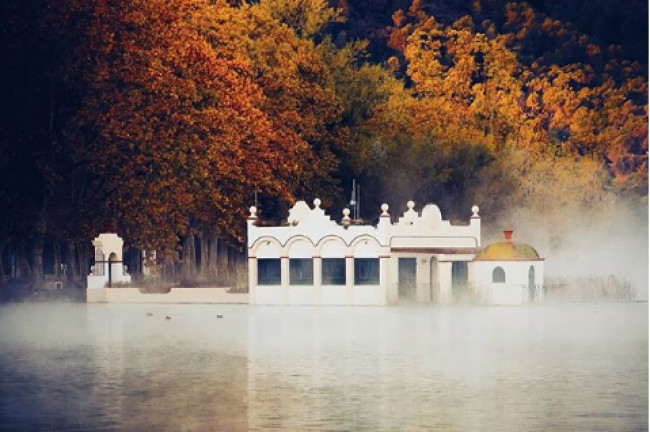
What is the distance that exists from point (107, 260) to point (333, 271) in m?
12.4

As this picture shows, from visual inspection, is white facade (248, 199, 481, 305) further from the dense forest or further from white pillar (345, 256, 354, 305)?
the dense forest

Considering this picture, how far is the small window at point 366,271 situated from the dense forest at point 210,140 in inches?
293

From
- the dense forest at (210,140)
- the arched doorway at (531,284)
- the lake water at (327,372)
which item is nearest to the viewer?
the lake water at (327,372)

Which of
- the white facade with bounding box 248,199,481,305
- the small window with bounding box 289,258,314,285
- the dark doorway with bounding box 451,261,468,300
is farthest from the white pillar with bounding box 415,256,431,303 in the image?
the small window with bounding box 289,258,314,285

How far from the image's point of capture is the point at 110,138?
78.1 m

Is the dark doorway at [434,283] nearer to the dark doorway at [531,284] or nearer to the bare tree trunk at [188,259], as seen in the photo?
the dark doorway at [531,284]

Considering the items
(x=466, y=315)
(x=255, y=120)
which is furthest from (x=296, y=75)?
(x=466, y=315)

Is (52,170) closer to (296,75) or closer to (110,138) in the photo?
(110,138)

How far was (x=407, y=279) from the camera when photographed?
7688 centimetres

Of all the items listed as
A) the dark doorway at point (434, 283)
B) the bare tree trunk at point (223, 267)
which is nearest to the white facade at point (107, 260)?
the bare tree trunk at point (223, 267)

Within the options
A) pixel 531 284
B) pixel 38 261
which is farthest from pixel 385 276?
pixel 38 261

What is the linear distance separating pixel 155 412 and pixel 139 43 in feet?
153

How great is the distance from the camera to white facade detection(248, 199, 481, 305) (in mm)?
74312

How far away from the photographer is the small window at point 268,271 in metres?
75.5
